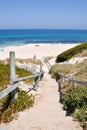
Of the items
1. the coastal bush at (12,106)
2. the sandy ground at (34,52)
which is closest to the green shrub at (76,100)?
the coastal bush at (12,106)

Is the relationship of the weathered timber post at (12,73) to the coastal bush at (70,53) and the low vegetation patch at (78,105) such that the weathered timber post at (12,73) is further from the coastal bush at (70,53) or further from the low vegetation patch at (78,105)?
the coastal bush at (70,53)

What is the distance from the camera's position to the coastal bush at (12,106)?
8.16 m

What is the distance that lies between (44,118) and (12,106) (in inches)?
48.1

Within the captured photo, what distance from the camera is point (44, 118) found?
8211 millimetres

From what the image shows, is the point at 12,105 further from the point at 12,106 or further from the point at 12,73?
the point at 12,73

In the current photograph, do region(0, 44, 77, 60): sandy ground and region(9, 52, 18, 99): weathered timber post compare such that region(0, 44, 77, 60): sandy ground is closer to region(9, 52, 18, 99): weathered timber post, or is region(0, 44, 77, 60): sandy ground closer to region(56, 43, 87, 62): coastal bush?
region(56, 43, 87, 62): coastal bush

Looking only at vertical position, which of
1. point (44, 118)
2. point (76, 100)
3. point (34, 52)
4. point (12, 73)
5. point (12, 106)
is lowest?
point (34, 52)

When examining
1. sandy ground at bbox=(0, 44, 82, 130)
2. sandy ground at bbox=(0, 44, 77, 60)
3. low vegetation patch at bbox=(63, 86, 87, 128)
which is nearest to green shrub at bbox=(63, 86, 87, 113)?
low vegetation patch at bbox=(63, 86, 87, 128)

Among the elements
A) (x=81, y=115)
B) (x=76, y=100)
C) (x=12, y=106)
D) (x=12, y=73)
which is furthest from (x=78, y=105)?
(x=12, y=73)

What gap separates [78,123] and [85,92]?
1718 millimetres

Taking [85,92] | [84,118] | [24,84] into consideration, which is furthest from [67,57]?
[84,118]

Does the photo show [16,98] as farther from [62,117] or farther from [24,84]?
[24,84]

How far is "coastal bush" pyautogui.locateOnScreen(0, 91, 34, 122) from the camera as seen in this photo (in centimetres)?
816

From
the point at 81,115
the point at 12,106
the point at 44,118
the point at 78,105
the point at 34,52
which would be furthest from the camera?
the point at 34,52
